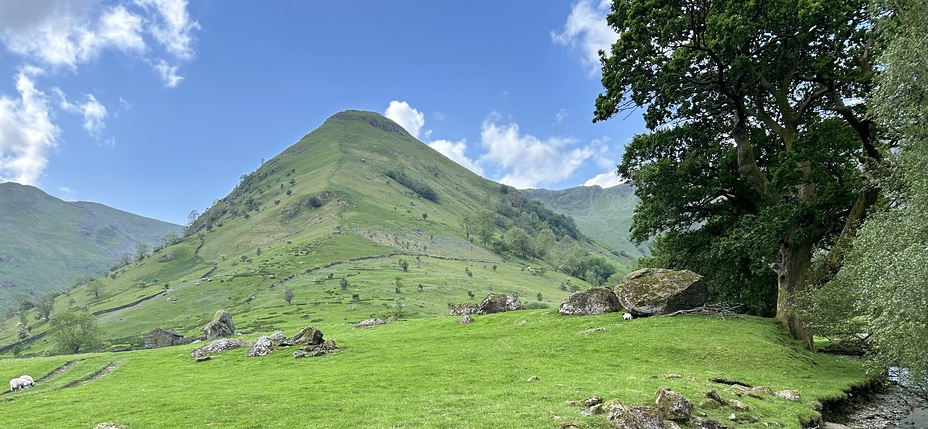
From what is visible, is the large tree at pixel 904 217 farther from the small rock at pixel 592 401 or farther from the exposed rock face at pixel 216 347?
the exposed rock face at pixel 216 347

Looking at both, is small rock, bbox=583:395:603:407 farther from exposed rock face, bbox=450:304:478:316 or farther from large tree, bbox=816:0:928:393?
exposed rock face, bbox=450:304:478:316

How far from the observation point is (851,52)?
108 feet

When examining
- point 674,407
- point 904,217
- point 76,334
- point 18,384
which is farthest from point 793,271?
point 76,334

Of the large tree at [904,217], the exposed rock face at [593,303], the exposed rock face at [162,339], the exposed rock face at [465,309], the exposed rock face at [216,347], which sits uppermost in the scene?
the large tree at [904,217]

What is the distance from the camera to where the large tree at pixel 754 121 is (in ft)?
106

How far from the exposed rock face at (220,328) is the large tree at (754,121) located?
71795 millimetres

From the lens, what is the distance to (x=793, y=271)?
3675 cm

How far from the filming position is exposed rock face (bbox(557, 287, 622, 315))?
46.8 m

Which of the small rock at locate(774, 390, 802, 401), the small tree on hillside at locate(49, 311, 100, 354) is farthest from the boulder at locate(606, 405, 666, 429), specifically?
the small tree on hillside at locate(49, 311, 100, 354)

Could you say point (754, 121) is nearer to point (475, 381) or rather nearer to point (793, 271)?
point (793, 271)

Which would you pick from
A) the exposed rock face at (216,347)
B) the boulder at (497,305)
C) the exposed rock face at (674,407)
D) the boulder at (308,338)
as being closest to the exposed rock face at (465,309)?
the boulder at (497,305)

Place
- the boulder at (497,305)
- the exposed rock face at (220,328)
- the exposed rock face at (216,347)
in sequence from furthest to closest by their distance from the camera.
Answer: the exposed rock face at (220,328) < the boulder at (497,305) < the exposed rock face at (216,347)

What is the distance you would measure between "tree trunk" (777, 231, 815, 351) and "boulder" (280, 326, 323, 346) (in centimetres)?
4100

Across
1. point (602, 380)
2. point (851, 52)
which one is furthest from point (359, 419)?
point (851, 52)
